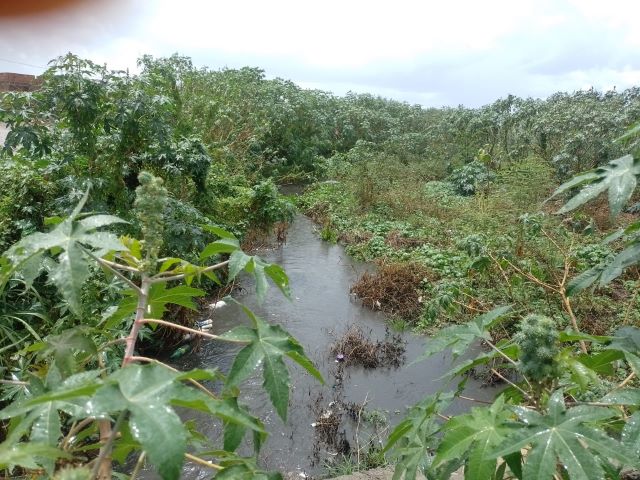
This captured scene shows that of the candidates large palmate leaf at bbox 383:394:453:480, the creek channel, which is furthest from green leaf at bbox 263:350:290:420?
the creek channel

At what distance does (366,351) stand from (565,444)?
3.38m

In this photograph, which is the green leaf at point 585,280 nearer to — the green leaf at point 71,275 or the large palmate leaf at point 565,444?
the large palmate leaf at point 565,444

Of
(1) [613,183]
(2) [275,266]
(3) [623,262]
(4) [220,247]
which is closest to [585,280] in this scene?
(3) [623,262]

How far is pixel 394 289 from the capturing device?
17.4 ft

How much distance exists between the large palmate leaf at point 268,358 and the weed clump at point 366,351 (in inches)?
128

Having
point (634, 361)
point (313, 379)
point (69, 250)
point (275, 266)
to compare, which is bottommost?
point (313, 379)

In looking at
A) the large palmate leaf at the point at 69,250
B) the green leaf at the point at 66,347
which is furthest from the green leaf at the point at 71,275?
the green leaf at the point at 66,347

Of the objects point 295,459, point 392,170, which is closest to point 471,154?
point 392,170

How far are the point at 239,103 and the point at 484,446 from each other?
9.79m

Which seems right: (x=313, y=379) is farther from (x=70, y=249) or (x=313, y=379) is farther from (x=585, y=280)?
Answer: (x=70, y=249)

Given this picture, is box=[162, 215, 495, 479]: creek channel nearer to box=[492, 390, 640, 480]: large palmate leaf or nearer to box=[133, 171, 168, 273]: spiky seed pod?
box=[492, 390, 640, 480]: large palmate leaf

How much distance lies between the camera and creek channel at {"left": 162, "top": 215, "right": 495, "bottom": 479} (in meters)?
3.13

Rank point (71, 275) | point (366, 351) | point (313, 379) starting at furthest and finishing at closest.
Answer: point (366, 351) → point (313, 379) → point (71, 275)

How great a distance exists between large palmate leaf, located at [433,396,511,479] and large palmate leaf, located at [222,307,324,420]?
334 millimetres
